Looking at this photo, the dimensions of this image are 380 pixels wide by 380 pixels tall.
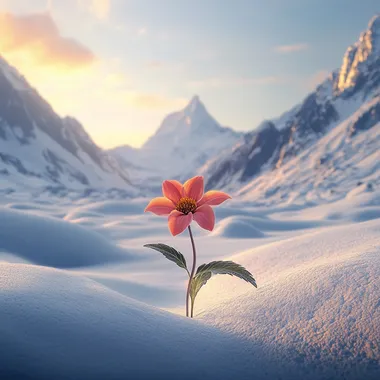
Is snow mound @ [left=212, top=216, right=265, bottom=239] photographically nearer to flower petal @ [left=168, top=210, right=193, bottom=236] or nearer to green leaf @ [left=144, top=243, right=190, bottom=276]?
green leaf @ [left=144, top=243, right=190, bottom=276]

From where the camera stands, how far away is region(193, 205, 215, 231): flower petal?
262 cm

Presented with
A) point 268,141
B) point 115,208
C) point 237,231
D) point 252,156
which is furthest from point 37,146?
point 237,231

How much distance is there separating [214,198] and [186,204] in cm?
22

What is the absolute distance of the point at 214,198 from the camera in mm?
2801

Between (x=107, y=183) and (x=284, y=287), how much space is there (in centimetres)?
18253

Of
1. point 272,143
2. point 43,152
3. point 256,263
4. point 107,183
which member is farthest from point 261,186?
point 256,263

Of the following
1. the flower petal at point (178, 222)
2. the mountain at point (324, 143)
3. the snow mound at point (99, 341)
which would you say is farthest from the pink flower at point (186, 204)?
the mountain at point (324, 143)

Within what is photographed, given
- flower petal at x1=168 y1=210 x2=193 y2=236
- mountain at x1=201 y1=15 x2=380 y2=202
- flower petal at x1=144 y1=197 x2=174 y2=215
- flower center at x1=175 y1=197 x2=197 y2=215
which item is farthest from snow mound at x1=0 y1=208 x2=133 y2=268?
mountain at x1=201 y1=15 x2=380 y2=202

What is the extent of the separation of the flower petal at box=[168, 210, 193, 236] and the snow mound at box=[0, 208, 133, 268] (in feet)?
25.3

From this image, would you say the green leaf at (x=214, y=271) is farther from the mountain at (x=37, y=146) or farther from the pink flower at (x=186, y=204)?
the mountain at (x=37, y=146)

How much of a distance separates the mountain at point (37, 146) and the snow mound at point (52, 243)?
5601 inches

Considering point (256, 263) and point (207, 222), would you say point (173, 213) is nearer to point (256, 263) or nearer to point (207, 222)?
point (207, 222)

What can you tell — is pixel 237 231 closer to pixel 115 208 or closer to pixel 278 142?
pixel 115 208

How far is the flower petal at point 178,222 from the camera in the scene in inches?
99.8
